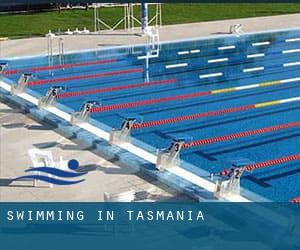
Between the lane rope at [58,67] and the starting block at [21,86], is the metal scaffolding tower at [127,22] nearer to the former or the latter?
the lane rope at [58,67]

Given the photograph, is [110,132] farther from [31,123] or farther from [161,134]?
[31,123]

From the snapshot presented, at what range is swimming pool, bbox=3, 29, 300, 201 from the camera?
30.9ft

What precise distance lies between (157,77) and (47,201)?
8.04 metres

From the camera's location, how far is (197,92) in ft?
44.2

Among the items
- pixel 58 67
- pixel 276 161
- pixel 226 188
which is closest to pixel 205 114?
pixel 276 161

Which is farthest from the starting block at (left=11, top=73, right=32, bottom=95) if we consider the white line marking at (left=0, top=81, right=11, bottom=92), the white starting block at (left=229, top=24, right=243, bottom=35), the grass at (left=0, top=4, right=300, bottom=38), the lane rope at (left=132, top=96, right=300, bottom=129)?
the white starting block at (left=229, top=24, right=243, bottom=35)

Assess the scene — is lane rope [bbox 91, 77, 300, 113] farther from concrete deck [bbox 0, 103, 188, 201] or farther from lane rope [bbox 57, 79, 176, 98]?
concrete deck [bbox 0, 103, 188, 201]

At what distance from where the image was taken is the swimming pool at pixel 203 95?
9430mm

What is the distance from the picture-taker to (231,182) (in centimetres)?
743

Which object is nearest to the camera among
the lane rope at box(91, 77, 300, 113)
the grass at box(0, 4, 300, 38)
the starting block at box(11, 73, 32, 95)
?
the lane rope at box(91, 77, 300, 113)

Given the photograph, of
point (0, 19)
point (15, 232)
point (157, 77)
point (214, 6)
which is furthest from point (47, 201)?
point (214, 6)

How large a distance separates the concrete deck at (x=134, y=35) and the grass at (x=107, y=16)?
1.39m

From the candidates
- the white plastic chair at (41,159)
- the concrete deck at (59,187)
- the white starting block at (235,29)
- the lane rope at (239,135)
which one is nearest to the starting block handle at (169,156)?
the concrete deck at (59,187)

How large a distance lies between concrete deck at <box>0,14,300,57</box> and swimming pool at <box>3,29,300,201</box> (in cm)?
81
